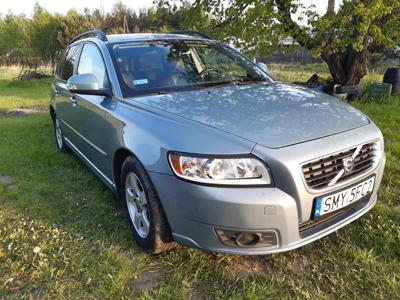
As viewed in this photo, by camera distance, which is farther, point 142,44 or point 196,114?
point 142,44

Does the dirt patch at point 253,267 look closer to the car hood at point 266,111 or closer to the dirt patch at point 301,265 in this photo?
the dirt patch at point 301,265

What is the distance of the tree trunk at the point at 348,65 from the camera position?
838 cm

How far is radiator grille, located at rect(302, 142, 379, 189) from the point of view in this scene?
2141mm

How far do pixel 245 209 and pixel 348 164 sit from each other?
748 mm

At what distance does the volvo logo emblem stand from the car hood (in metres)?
0.19

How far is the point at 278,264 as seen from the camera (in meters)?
2.52

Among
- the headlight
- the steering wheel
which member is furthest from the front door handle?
the headlight

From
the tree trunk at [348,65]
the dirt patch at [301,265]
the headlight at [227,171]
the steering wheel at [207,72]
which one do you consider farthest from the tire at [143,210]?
the tree trunk at [348,65]

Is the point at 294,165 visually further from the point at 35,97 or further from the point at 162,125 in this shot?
the point at 35,97

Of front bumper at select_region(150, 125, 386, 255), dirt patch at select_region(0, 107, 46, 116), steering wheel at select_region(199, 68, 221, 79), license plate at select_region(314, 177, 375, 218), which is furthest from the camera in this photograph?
dirt patch at select_region(0, 107, 46, 116)

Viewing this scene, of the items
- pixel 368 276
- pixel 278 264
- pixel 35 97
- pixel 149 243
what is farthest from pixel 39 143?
pixel 35 97

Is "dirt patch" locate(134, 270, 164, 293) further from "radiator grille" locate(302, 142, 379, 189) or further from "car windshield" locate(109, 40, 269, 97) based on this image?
"car windshield" locate(109, 40, 269, 97)

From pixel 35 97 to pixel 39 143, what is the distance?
23.2 ft

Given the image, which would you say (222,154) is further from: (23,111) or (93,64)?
(23,111)
